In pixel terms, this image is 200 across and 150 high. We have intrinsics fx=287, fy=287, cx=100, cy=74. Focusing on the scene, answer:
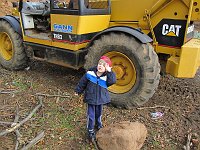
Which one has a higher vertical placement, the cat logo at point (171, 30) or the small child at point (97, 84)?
the cat logo at point (171, 30)

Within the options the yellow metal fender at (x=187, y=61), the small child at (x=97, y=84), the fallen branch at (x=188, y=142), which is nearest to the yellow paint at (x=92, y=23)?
the small child at (x=97, y=84)

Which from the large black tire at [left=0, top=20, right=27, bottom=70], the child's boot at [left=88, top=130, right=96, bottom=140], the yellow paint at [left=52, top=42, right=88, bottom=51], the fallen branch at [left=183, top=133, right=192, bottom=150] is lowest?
the fallen branch at [left=183, top=133, right=192, bottom=150]

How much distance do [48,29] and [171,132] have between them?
355 cm

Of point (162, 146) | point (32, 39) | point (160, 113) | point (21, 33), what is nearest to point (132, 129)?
point (162, 146)

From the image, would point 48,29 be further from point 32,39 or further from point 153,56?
point 153,56

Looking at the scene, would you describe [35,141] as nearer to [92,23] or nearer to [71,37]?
[71,37]

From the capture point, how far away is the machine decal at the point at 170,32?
194 inches

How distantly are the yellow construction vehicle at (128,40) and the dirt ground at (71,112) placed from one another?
504mm

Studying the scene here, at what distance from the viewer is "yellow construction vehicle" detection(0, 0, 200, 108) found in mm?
4699

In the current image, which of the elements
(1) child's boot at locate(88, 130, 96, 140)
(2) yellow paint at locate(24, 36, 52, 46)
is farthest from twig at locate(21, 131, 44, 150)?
(2) yellow paint at locate(24, 36, 52, 46)

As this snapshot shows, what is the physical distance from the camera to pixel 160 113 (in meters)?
4.84

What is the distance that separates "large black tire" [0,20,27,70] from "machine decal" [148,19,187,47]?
3.15 meters

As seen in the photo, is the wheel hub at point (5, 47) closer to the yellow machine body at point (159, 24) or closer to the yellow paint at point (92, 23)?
the yellow machine body at point (159, 24)

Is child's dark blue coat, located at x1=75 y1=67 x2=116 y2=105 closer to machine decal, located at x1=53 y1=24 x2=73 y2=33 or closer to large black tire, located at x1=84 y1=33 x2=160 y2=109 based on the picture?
large black tire, located at x1=84 y1=33 x2=160 y2=109
